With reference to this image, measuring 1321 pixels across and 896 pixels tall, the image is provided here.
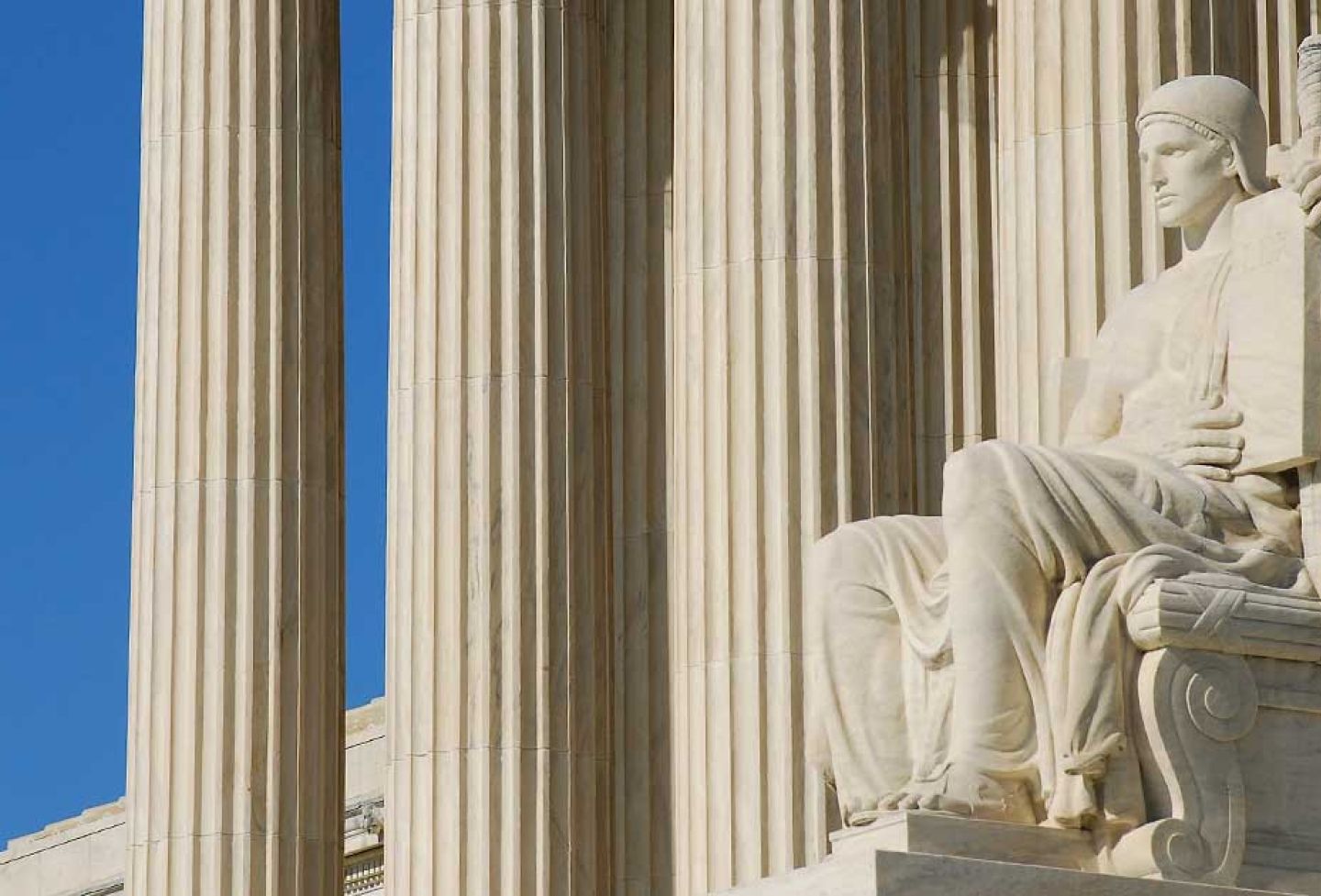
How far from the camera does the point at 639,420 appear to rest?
67.7 meters

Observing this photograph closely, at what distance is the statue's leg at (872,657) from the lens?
3422cm

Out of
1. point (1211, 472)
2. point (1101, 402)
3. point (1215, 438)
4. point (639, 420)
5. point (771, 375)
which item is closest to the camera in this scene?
point (1211, 472)

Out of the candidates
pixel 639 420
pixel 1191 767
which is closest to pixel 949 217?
pixel 639 420

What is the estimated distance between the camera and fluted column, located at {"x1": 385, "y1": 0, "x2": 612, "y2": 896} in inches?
2227

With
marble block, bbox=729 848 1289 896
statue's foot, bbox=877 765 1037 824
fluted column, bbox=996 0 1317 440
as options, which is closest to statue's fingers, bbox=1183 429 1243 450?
statue's foot, bbox=877 765 1037 824

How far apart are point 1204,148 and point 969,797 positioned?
8.06 m

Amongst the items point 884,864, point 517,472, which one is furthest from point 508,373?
point 884,864

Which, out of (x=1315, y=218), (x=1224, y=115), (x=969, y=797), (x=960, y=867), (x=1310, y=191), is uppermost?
(x=1224, y=115)

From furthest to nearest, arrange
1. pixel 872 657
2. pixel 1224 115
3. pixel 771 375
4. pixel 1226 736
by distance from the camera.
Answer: pixel 771 375 < pixel 1224 115 < pixel 872 657 < pixel 1226 736

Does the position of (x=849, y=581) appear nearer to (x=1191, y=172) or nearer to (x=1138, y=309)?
(x=1138, y=309)

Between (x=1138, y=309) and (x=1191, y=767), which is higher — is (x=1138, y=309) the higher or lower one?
the higher one

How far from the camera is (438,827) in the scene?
56.3 metres

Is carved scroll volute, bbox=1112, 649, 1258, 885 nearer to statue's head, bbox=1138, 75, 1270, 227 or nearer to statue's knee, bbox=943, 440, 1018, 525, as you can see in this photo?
statue's knee, bbox=943, 440, 1018, 525

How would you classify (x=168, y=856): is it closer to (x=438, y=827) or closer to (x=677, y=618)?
(x=438, y=827)
